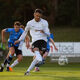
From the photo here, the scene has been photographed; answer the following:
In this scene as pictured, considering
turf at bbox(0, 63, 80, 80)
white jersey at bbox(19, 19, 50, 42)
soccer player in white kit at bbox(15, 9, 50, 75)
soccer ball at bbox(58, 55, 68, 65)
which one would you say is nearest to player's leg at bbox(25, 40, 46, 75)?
soccer player in white kit at bbox(15, 9, 50, 75)

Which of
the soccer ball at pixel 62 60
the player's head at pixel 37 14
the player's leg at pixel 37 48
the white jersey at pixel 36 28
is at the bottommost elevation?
the soccer ball at pixel 62 60

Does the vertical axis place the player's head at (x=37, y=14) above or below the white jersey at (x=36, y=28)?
above

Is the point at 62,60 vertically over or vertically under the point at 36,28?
under

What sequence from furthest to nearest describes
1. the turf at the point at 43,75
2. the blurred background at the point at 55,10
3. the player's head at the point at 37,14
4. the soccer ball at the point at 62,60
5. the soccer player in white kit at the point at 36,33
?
the blurred background at the point at 55,10, the soccer ball at the point at 62,60, the soccer player in white kit at the point at 36,33, the player's head at the point at 37,14, the turf at the point at 43,75

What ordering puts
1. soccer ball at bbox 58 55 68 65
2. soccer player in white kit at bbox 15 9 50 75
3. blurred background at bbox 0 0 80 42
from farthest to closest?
blurred background at bbox 0 0 80 42 < soccer ball at bbox 58 55 68 65 < soccer player in white kit at bbox 15 9 50 75

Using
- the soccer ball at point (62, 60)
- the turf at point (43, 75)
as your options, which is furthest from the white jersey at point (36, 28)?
the soccer ball at point (62, 60)

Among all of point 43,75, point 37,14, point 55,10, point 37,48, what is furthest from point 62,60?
point 55,10

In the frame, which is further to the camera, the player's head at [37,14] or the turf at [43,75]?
the player's head at [37,14]

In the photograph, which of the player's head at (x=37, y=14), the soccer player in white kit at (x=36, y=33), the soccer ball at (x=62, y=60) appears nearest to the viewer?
the player's head at (x=37, y=14)

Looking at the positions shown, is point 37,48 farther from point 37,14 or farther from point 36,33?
point 37,14

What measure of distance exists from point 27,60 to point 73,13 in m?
39.1

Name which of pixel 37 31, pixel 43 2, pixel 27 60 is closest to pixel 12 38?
pixel 37 31

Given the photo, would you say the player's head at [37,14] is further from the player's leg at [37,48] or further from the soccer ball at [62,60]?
the soccer ball at [62,60]

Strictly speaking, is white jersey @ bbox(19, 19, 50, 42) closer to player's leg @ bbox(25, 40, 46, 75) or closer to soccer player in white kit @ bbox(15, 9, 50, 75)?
soccer player in white kit @ bbox(15, 9, 50, 75)
